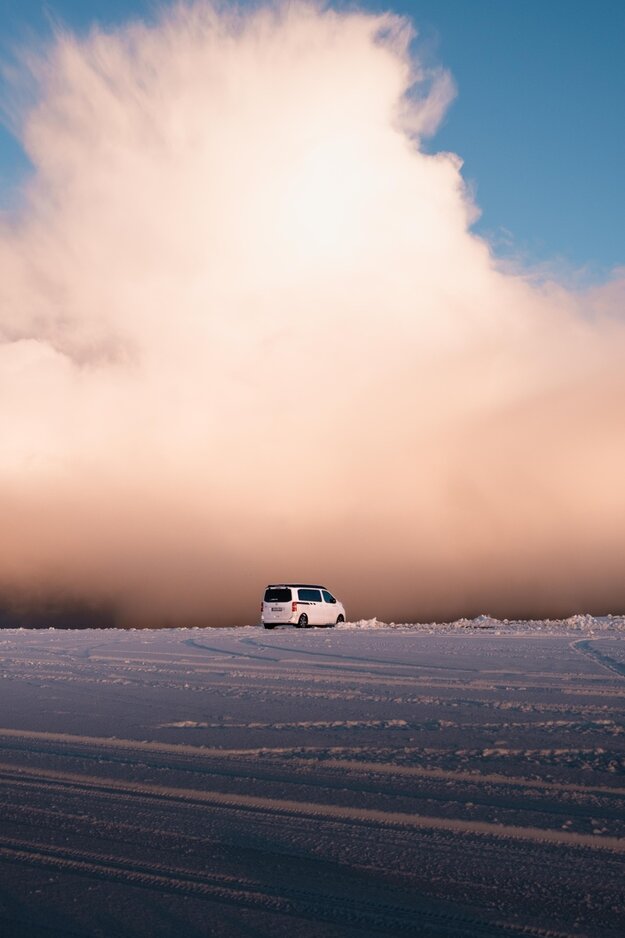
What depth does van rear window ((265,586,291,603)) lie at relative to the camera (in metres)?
32.2

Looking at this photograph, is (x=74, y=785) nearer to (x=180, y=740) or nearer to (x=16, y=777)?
(x=16, y=777)

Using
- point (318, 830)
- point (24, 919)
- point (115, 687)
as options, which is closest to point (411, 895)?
point (318, 830)

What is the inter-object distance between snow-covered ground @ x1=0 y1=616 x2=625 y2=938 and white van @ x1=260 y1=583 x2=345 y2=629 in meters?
20.0

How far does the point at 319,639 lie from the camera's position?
23.5 meters

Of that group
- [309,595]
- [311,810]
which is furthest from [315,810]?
[309,595]

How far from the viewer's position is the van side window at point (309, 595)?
107ft

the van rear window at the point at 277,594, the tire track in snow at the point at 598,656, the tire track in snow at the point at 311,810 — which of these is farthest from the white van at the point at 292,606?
the tire track in snow at the point at 311,810

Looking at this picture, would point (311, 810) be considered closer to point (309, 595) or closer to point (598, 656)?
point (598, 656)

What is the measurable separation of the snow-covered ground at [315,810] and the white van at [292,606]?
20.0 meters

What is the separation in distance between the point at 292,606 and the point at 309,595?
1.52 metres

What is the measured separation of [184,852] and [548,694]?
7.64 meters

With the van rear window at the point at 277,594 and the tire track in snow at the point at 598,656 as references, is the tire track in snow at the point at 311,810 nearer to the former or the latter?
the tire track in snow at the point at 598,656

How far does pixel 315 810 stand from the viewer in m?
5.60

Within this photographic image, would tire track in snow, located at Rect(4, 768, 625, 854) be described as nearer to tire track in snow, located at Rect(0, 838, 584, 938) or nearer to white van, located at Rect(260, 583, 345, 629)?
tire track in snow, located at Rect(0, 838, 584, 938)
